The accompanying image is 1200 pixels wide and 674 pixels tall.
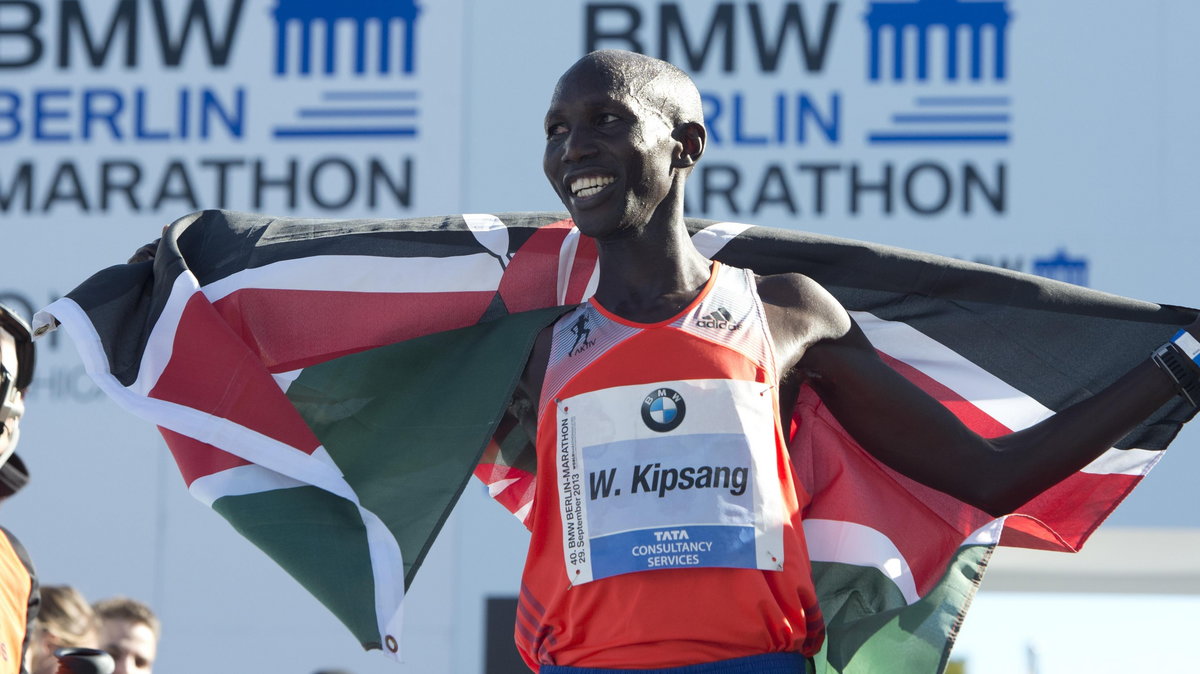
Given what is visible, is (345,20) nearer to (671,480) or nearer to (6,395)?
(6,395)

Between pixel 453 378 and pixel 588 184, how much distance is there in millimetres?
621

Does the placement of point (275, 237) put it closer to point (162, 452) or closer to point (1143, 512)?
point (162, 452)

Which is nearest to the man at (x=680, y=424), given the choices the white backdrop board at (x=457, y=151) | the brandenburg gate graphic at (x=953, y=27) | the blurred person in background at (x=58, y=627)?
the blurred person in background at (x=58, y=627)

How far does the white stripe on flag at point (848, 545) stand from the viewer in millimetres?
3043

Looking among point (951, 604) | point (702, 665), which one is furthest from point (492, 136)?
point (702, 665)

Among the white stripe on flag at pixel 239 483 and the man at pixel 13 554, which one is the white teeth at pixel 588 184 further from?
the man at pixel 13 554

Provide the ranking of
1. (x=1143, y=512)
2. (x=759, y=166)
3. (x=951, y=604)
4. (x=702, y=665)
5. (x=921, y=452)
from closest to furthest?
(x=702, y=665) < (x=921, y=452) < (x=951, y=604) < (x=1143, y=512) < (x=759, y=166)

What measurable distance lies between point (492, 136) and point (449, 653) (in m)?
2.29

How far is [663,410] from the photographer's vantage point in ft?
8.60

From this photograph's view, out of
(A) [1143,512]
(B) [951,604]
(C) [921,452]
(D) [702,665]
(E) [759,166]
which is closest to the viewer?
(D) [702,665]

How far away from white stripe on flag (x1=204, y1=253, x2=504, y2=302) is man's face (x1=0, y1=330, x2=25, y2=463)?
413mm

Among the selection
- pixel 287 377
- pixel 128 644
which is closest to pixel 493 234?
pixel 287 377

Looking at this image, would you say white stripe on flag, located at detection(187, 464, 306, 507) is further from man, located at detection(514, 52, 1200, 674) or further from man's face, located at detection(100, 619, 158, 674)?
man's face, located at detection(100, 619, 158, 674)

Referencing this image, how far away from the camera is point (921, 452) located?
9.45 ft
